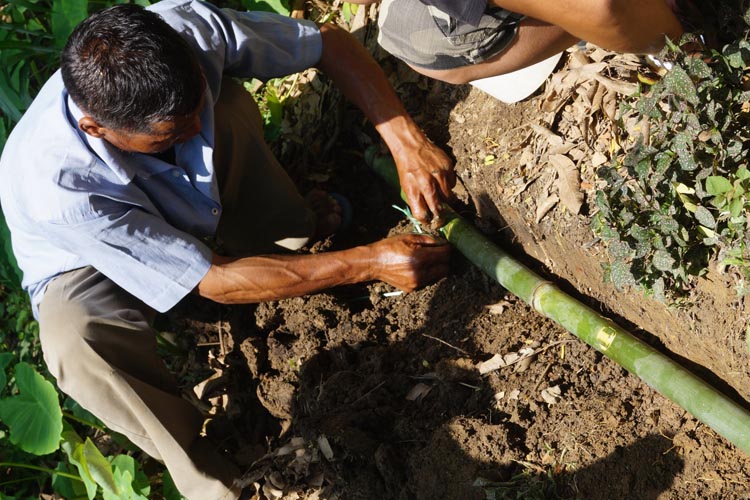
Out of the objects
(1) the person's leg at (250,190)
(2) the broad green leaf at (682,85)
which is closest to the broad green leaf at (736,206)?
(2) the broad green leaf at (682,85)

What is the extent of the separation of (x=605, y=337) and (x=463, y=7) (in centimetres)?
111

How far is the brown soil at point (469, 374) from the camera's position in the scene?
231 centimetres

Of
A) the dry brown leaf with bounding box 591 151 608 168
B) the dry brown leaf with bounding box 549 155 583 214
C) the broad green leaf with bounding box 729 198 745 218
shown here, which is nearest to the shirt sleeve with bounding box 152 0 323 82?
→ the dry brown leaf with bounding box 549 155 583 214

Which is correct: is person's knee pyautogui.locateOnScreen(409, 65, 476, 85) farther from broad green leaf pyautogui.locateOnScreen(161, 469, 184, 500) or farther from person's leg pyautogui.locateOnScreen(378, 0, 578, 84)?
broad green leaf pyautogui.locateOnScreen(161, 469, 184, 500)

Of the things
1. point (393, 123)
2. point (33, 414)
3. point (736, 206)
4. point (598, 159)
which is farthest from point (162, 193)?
point (736, 206)

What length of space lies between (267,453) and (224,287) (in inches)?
32.0

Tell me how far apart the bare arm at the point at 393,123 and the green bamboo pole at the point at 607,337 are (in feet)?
0.45

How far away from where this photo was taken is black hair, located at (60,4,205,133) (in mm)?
2357

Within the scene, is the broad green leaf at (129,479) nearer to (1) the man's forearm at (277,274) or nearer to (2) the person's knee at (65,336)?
(2) the person's knee at (65,336)

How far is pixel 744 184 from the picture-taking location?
1.99 meters

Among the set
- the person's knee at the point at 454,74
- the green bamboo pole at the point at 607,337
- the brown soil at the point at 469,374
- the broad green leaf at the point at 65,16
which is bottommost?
the brown soil at the point at 469,374

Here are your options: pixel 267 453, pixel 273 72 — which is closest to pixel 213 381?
pixel 267 453

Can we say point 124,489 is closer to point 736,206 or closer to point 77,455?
point 77,455

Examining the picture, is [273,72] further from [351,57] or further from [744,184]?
[744,184]
